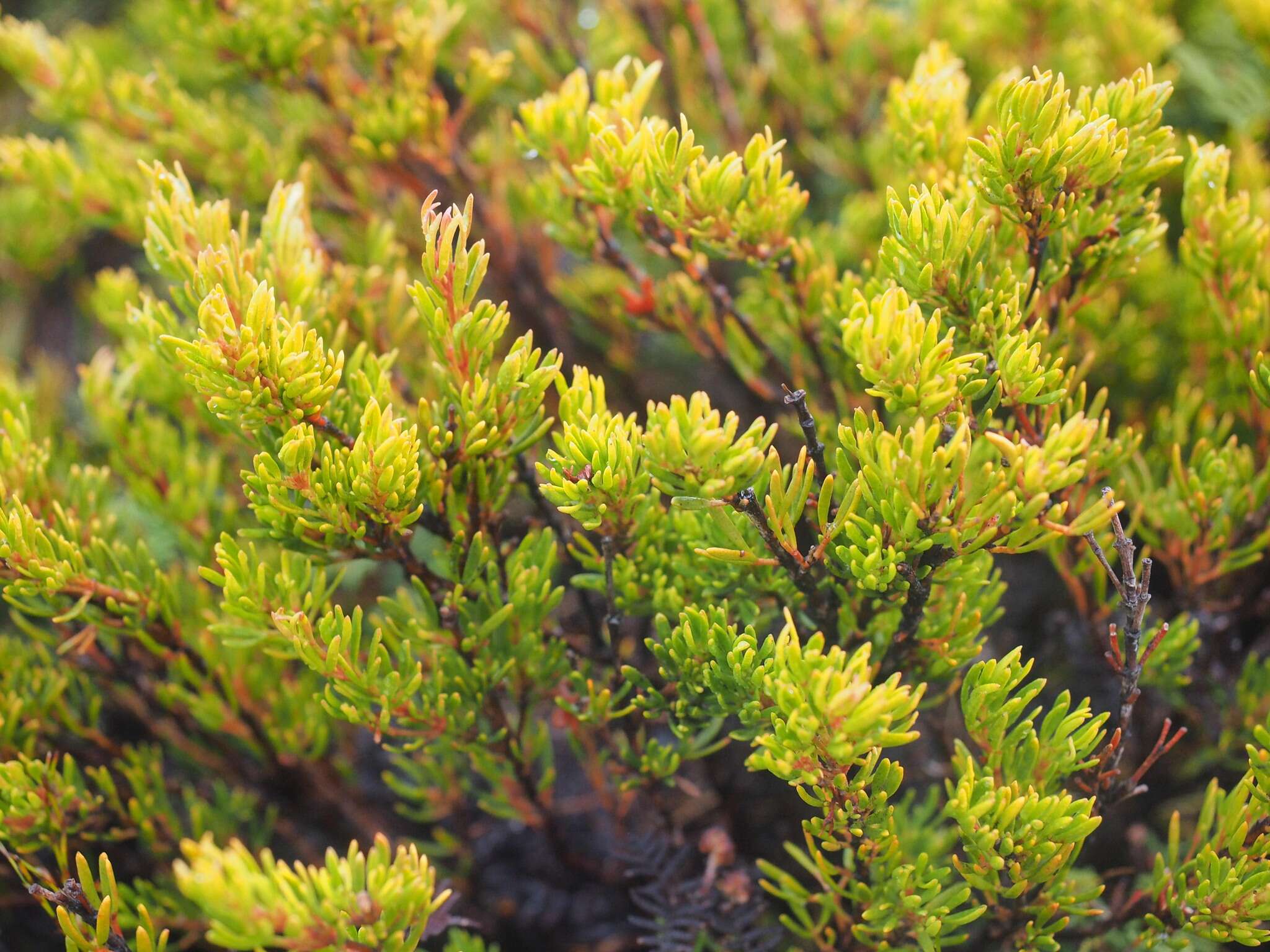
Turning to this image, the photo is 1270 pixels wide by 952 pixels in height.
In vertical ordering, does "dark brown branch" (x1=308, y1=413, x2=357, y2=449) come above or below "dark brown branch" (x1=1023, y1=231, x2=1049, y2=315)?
below

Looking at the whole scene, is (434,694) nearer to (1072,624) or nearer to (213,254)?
(213,254)

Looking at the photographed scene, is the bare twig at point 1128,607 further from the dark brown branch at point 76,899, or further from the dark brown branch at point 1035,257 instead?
the dark brown branch at point 76,899

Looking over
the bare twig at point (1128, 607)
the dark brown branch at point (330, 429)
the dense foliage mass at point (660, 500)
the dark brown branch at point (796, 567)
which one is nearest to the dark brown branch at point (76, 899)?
the dense foliage mass at point (660, 500)

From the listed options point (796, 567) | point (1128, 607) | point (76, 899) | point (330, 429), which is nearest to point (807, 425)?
point (796, 567)

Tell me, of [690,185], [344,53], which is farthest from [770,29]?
[690,185]

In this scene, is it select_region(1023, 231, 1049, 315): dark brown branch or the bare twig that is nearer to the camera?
the bare twig

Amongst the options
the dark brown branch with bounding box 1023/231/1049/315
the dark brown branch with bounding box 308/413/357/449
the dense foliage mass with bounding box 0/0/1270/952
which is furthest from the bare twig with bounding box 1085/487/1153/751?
the dark brown branch with bounding box 308/413/357/449

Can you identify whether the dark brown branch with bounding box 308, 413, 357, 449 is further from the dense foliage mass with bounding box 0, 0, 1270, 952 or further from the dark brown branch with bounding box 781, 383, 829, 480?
the dark brown branch with bounding box 781, 383, 829, 480

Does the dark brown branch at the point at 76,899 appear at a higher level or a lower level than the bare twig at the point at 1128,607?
lower
